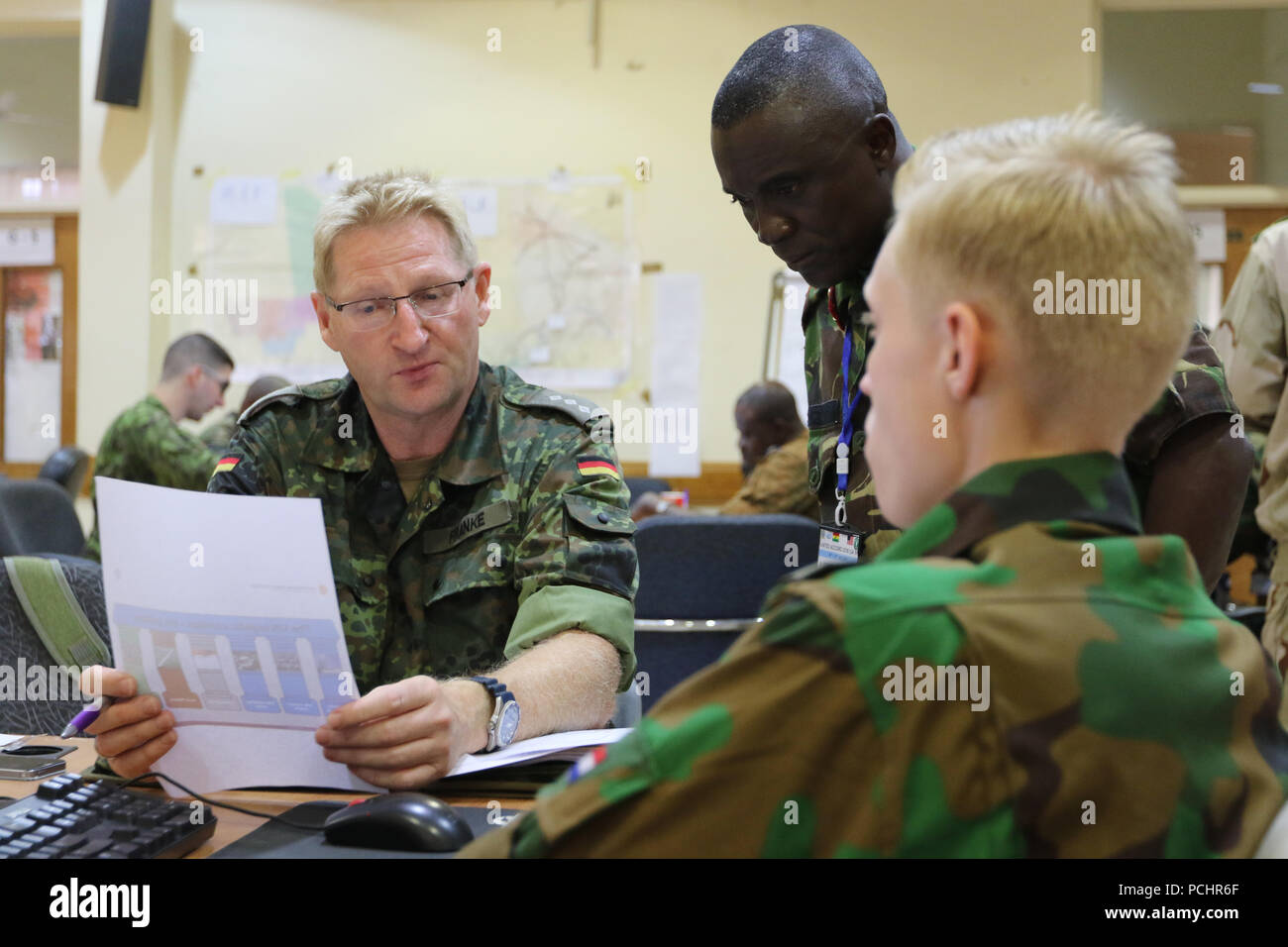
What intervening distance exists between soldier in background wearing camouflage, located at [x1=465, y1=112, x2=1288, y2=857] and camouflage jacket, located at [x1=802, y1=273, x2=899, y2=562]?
70 cm

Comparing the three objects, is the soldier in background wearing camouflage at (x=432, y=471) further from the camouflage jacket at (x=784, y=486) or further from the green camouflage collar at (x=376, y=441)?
the camouflage jacket at (x=784, y=486)

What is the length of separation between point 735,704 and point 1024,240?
0.33 m

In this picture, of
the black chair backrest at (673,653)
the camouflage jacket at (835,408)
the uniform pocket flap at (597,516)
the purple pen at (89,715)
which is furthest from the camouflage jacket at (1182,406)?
the black chair backrest at (673,653)

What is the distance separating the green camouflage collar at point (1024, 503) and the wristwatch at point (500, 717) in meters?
0.58

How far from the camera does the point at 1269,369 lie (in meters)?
2.21

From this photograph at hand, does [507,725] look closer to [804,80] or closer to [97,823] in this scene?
[97,823]

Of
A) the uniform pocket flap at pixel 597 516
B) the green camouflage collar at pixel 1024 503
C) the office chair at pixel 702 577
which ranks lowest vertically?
the office chair at pixel 702 577

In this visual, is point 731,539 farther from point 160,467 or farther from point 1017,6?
point 1017,6

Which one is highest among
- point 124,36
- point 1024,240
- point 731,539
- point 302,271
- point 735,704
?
point 124,36

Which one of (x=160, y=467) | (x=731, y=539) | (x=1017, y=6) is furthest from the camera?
(x=1017, y=6)

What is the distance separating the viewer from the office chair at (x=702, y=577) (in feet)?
8.89

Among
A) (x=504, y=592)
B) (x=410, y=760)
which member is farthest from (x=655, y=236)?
(x=410, y=760)
